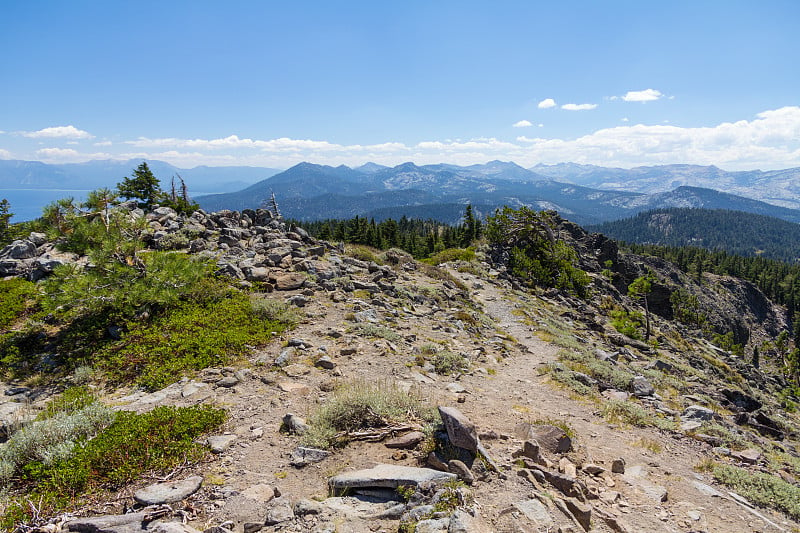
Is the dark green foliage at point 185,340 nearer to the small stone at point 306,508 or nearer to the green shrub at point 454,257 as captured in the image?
the small stone at point 306,508

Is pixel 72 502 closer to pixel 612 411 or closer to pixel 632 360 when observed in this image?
pixel 612 411

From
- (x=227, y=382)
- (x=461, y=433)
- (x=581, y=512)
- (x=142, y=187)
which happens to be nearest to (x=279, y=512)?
(x=461, y=433)

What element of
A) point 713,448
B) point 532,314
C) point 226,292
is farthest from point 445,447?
point 532,314

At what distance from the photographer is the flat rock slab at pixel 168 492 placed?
5223 mm

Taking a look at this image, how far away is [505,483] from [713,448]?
794cm

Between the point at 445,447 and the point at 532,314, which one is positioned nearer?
the point at 445,447

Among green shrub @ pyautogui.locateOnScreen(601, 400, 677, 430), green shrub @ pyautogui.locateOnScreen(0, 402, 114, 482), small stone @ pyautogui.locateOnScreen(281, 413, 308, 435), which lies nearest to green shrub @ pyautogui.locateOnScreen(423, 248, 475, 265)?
green shrub @ pyautogui.locateOnScreen(601, 400, 677, 430)

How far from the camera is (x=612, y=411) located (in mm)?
11344

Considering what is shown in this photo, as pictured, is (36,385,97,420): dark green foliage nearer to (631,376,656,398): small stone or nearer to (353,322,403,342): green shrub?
(353,322,403,342): green shrub

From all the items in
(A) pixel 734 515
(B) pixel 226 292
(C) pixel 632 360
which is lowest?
(C) pixel 632 360

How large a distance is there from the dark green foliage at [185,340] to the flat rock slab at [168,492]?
4780 mm

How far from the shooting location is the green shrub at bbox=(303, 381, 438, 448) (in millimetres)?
7211

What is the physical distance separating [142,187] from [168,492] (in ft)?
164

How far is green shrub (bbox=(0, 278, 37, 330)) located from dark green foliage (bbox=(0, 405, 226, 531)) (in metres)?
10.5
